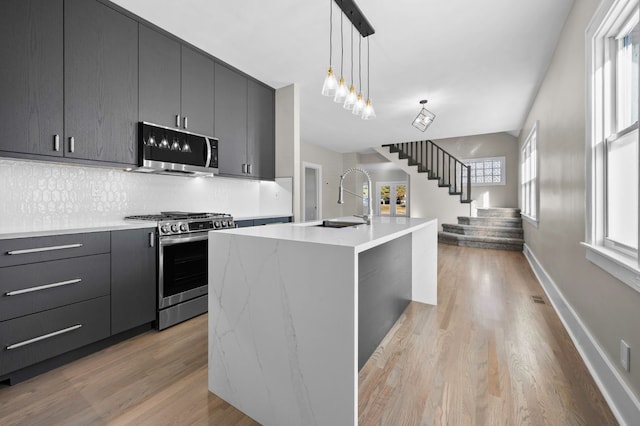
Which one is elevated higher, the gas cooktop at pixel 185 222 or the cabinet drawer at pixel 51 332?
the gas cooktop at pixel 185 222

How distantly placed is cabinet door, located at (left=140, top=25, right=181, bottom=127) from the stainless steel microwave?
118mm

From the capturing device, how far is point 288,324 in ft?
4.17

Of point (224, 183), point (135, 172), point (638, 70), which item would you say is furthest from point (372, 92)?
point (135, 172)

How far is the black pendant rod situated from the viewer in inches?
80.7

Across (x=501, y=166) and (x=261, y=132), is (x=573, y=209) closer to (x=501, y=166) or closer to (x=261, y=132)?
(x=261, y=132)

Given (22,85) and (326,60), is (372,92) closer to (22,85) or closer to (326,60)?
(326,60)

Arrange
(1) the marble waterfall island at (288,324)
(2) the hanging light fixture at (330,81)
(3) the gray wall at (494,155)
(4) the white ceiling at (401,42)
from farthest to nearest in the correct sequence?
(3) the gray wall at (494,155), (4) the white ceiling at (401,42), (2) the hanging light fixture at (330,81), (1) the marble waterfall island at (288,324)

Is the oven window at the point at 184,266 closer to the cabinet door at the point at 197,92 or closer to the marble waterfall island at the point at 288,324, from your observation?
the marble waterfall island at the point at 288,324

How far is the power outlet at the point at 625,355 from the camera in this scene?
1353mm

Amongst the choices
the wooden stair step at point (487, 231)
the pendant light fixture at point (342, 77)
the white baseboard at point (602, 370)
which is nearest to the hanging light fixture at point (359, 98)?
the pendant light fixture at point (342, 77)

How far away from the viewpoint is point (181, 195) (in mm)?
3182

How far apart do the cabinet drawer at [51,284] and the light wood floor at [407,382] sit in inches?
17.9

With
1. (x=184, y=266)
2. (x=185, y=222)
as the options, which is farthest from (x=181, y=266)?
(x=185, y=222)

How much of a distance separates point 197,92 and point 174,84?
0.25 m
